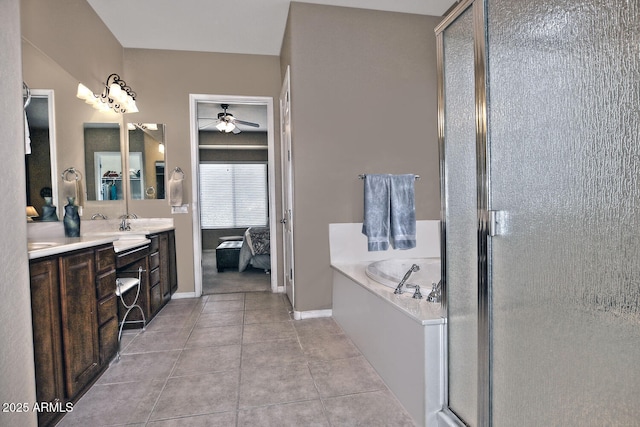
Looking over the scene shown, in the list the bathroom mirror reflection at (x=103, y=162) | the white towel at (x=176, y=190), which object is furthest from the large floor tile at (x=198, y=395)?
the white towel at (x=176, y=190)

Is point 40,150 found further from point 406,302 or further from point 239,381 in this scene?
point 406,302

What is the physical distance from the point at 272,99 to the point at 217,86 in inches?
25.3

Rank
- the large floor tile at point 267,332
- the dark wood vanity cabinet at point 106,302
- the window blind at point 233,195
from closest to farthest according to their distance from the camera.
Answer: the dark wood vanity cabinet at point 106,302 < the large floor tile at point 267,332 < the window blind at point 233,195

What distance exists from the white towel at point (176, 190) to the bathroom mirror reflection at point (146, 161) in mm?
153

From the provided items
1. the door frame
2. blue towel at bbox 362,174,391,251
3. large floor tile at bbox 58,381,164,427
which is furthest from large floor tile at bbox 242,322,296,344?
the door frame

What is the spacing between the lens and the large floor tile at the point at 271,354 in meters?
2.14

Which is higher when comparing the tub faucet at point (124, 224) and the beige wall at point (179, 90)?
the beige wall at point (179, 90)

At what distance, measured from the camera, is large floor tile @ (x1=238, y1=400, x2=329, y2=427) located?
154 cm

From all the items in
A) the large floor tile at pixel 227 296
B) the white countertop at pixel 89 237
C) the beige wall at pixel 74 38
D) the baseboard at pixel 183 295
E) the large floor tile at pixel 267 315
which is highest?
the beige wall at pixel 74 38

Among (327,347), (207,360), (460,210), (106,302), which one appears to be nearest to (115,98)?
(106,302)

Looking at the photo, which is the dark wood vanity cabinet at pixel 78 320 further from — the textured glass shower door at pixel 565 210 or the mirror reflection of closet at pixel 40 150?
the textured glass shower door at pixel 565 210

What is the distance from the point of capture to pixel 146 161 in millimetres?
3668

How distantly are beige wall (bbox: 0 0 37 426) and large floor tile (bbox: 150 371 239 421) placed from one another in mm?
535

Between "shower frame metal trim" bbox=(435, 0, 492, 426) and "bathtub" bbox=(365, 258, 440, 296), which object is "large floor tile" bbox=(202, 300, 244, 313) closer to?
"bathtub" bbox=(365, 258, 440, 296)
